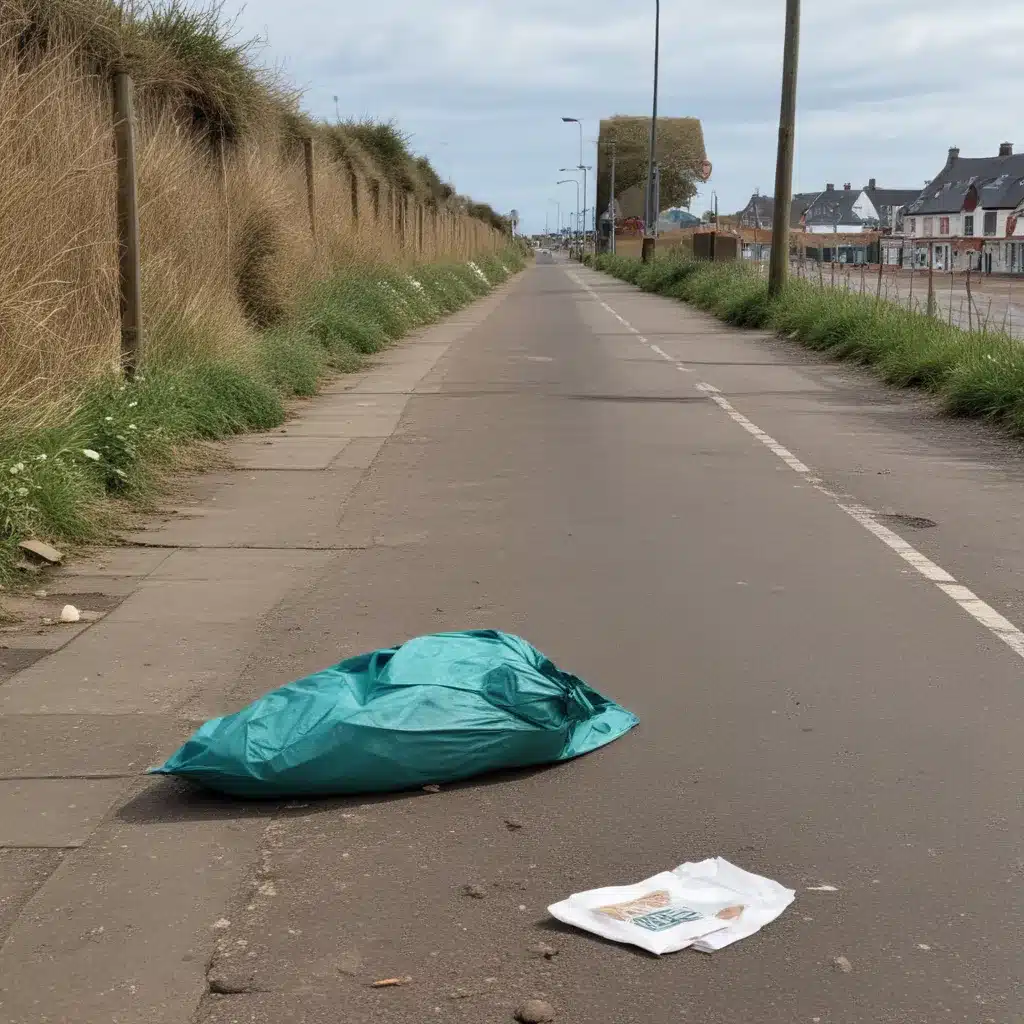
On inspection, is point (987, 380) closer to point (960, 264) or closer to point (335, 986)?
point (335, 986)

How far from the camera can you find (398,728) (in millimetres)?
4434

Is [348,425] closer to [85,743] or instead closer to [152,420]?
[152,420]

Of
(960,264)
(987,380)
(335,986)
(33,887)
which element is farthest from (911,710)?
(960,264)

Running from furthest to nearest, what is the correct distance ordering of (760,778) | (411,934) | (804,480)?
(804,480), (760,778), (411,934)

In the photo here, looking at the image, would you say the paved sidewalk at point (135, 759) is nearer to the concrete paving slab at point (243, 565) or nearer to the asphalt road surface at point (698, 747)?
the concrete paving slab at point (243, 565)

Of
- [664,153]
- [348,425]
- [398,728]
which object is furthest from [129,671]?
[664,153]

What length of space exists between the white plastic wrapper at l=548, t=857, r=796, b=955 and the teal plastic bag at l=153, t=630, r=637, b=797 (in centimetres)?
90

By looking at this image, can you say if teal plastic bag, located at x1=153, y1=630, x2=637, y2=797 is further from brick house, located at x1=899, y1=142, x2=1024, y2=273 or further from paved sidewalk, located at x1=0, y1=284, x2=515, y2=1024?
brick house, located at x1=899, y1=142, x2=1024, y2=273

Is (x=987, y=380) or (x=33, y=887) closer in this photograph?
(x=33, y=887)

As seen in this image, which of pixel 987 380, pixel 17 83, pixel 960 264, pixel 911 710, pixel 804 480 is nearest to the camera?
pixel 911 710

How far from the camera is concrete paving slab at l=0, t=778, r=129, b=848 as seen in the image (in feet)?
13.3

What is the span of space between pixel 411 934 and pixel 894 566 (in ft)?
14.8

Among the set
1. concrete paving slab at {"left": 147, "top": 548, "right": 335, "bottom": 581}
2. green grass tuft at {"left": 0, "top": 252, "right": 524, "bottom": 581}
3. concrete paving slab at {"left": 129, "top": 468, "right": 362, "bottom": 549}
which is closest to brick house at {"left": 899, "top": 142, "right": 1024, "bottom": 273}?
green grass tuft at {"left": 0, "top": 252, "right": 524, "bottom": 581}

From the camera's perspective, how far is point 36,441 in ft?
27.6
